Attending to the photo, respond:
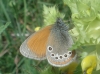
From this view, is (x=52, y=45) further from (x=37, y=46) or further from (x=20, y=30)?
(x=20, y=30)

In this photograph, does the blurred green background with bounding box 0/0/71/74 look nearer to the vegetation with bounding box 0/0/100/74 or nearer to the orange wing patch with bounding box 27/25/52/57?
the vegetation with bounding box 0/0/100/74

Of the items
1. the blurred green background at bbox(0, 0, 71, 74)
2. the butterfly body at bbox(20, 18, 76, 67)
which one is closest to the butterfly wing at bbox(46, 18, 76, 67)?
the butterfly body at bbox(20, 18, 76, 67)

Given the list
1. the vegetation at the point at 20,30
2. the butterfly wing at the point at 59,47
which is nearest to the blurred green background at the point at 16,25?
the vegetation at the point at 20,30

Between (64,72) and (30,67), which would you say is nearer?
(64,72)

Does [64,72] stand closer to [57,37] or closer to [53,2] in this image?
[57,37]

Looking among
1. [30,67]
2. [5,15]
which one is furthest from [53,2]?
[30,67]

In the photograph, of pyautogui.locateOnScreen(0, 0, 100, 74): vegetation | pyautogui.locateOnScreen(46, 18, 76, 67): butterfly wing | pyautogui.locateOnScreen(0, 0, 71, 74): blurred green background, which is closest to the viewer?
pyautogui.locateOnScreen(46, 18, 76, 67): butterfly wing

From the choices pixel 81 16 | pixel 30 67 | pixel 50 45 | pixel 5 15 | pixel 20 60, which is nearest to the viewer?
pixel 81 16

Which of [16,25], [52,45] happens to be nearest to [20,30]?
[16,25]

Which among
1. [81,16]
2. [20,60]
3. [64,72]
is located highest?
[81,16]
